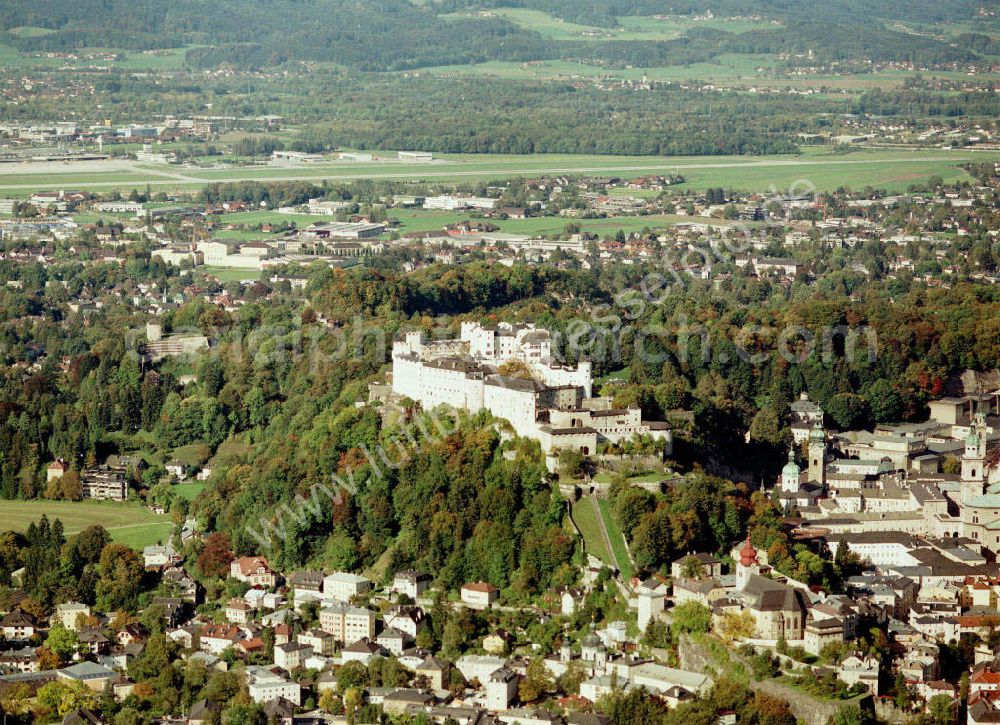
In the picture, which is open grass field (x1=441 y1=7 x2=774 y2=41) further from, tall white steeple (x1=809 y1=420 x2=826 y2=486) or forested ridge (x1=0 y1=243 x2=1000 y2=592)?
tall white steeple (x1=809 y1=420 x2=826 y2=486)

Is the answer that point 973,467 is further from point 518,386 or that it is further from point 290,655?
point 290,655

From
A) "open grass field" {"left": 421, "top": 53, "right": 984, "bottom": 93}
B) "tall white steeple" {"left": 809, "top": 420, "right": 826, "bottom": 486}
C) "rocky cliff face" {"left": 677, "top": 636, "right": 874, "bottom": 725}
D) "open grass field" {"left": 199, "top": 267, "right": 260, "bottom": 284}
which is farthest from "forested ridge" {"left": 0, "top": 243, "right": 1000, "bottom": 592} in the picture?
"open grass field" {"left": 421, "top": 53, "right": 984, "bottom": 93}

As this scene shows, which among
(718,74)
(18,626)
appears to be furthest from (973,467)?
(718,74)

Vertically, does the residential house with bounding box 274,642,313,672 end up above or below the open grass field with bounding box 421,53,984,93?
below

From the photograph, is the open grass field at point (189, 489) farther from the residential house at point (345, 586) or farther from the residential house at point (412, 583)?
the residential house at point (412, 583)

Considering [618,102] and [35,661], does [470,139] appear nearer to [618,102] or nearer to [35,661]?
[618,102]

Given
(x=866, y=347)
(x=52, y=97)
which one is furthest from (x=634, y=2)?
(x=866, y=347)
